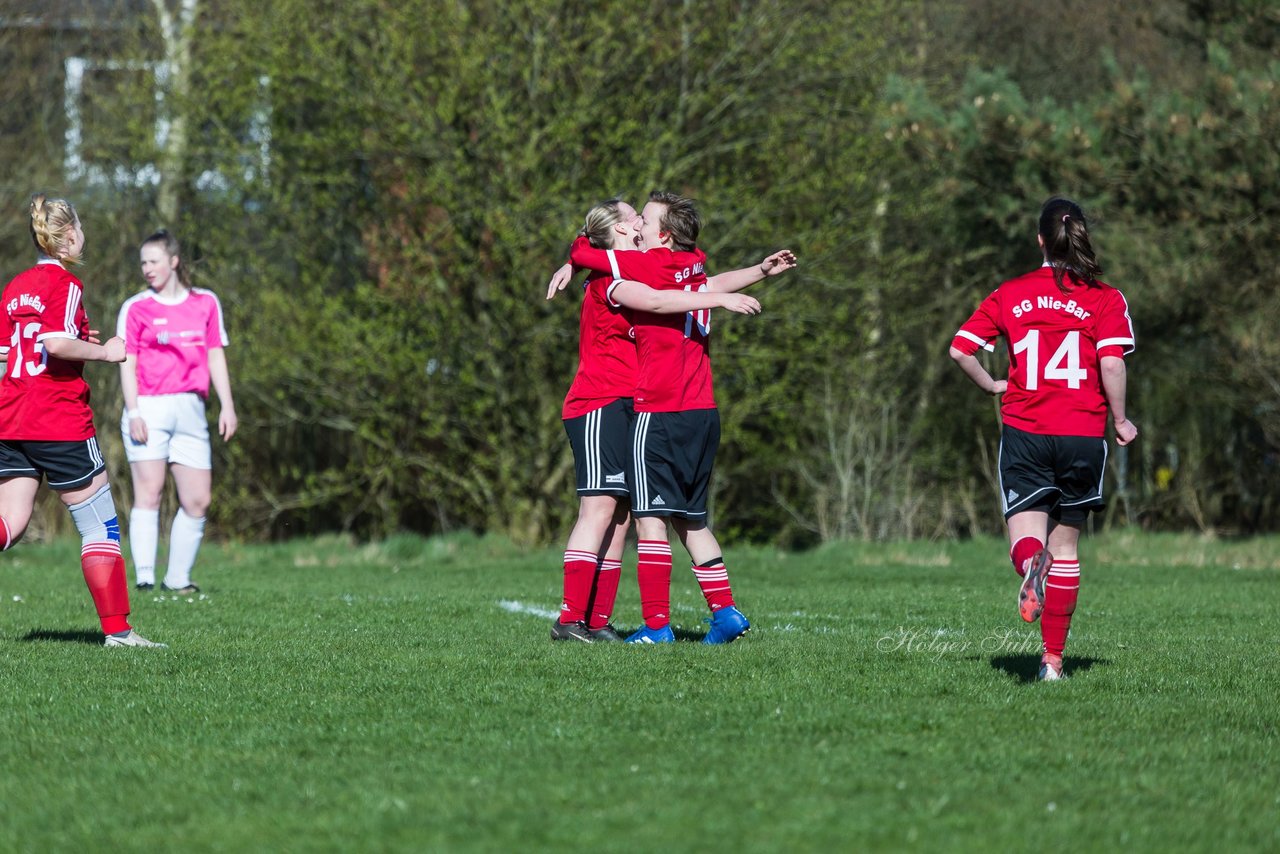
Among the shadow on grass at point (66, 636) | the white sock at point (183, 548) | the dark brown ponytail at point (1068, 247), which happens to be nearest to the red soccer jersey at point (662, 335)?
the dark brown ponytail at point (1068, 247)

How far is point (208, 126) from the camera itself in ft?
60.4

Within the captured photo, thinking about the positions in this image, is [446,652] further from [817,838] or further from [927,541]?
[927,541]

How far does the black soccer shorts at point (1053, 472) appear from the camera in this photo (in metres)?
6.31

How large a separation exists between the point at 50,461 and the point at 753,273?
3242mm

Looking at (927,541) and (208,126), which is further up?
(208,126)

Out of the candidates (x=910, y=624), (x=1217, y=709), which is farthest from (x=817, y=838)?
(x=910, y=624)

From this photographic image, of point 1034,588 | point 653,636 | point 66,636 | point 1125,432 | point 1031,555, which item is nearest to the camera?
point 1034,588

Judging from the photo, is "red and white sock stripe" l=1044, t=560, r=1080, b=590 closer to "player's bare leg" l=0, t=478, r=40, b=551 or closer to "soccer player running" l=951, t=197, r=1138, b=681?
"soccer player running" l=951, t=197, r=1138, b=681

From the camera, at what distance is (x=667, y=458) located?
7.25 m

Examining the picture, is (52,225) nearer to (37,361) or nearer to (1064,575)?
(37,361)

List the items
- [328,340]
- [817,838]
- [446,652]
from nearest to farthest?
[817,838] < [446,652] < [328,340]

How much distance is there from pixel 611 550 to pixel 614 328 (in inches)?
42.7

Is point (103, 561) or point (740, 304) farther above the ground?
point (740, 304)

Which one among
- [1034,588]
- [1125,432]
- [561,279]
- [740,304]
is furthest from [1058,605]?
[561,279]
